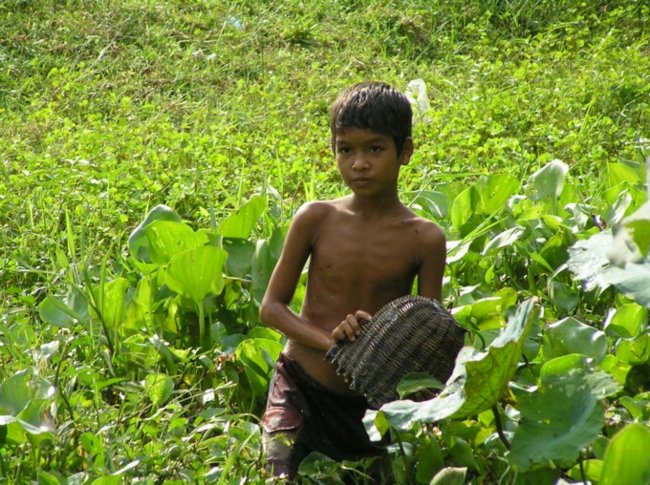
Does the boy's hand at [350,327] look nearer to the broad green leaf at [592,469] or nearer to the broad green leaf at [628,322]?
the broad green leaf at [592,469]

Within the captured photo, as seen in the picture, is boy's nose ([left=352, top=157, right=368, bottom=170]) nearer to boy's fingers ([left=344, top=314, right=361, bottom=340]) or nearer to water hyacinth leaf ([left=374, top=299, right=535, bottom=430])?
boy's fingers ([left=344, top=314, right=361, bottom=340])

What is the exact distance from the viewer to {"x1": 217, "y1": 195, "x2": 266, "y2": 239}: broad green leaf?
126 inches

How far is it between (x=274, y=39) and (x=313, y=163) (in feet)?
5.53

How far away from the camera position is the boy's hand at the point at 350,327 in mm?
2318

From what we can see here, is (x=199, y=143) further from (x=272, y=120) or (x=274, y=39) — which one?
(x=274, y=39)

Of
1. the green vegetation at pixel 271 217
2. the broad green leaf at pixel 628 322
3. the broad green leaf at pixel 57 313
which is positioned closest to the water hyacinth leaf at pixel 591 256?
the green vegetation at pixel 271 217

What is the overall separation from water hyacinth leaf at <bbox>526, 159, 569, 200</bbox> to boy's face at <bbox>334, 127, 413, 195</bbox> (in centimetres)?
121

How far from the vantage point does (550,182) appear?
358cm

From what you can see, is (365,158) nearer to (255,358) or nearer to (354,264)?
(354,264)

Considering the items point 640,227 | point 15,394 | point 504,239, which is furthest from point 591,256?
point 15,394

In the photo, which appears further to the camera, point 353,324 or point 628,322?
point 628,322

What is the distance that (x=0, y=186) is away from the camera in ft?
13.5

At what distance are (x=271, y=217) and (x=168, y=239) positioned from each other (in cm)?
48

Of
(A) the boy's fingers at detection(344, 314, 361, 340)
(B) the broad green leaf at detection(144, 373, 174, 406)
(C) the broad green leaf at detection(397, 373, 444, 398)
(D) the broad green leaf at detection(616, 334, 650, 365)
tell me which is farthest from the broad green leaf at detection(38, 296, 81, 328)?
(D) the broad green leaf at detection(616, 334, 650, 365)
